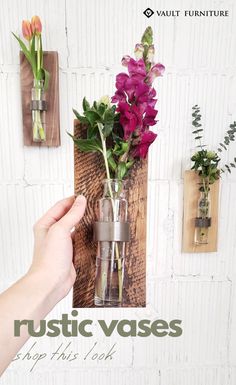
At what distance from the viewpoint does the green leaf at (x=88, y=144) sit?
59cm

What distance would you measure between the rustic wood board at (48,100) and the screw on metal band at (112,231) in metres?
0.38

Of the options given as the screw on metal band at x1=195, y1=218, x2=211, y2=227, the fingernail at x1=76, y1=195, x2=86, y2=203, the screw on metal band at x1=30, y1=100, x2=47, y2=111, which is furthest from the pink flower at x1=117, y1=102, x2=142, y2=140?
the screw on metal band at x1=195, y1=218, x2=211, y2=227

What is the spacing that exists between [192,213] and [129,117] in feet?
1.59

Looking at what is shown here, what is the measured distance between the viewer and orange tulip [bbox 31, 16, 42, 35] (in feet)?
2.66

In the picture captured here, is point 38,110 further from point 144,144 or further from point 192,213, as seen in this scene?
point 192,213

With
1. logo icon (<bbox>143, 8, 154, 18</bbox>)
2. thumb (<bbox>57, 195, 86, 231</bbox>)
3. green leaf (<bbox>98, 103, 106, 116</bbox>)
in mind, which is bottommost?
thumb (<bbox>57, 195, 86, 231</bbox>)

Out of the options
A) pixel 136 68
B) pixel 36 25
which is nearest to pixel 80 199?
pixel 136 68

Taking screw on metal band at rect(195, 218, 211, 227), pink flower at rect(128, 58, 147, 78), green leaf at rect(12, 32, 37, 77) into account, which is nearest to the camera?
pink flower at rect(128, 58, 147, 78)

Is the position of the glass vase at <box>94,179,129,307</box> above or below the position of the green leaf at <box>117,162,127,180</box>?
below

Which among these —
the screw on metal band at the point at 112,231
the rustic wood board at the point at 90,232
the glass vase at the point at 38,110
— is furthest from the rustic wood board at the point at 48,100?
the screw on metal band at the point at 112,231

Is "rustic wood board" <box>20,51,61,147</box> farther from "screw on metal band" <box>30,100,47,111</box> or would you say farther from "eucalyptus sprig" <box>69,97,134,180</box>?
"eucalyptus sprig" <box>69,97,134,180</box>

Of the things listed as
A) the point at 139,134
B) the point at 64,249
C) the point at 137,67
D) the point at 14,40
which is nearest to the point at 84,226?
the point at 64,249

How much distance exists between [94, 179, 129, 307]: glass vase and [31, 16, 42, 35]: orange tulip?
1.60 ft

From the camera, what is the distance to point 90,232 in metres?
0.66
